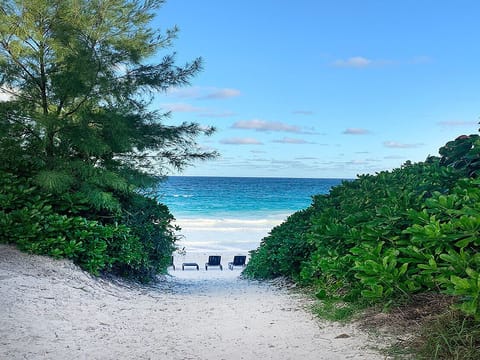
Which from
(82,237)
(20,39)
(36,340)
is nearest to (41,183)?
(82,237)

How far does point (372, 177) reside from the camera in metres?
7.55

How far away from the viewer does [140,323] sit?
15.3 feet

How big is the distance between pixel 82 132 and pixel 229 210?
35.5 meters

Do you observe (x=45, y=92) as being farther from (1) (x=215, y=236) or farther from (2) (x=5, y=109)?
(1) (x=215, y=236)

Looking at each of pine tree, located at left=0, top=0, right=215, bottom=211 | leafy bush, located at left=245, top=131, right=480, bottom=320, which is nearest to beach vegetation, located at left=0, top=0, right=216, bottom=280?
pine tree, located at left=0, top=0, right=215, bottom=211

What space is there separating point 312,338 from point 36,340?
214 centimetres

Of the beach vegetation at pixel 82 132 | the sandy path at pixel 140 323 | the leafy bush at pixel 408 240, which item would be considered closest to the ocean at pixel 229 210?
the beach vegetation at pixel 82 132

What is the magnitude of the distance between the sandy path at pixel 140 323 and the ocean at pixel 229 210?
2.84 m

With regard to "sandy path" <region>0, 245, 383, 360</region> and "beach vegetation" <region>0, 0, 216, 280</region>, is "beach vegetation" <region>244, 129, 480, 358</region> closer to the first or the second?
"sandy path" <region>0, 245, 383, 360</region>

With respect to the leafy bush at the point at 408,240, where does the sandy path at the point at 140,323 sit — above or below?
below

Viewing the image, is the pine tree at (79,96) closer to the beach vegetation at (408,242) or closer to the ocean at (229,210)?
the ocean at (229,210)

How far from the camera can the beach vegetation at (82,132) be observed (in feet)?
21.2

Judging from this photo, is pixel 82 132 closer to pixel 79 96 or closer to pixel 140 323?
pixel 79 96

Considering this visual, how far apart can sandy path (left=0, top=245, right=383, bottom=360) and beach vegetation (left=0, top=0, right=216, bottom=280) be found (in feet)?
1.77
